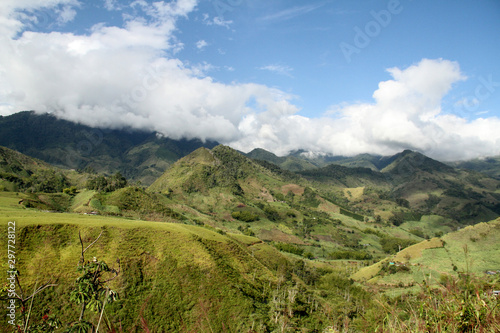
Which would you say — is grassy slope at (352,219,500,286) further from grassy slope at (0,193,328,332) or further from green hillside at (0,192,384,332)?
grassy slope at (0,193,328,332)

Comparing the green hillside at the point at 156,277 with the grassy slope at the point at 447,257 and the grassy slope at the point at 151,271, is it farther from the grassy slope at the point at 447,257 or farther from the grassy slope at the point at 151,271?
the grassy slope at the point at 447,257

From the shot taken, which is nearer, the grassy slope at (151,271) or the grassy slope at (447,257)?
the grassy slope at (151,271)

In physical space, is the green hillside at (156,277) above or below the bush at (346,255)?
above

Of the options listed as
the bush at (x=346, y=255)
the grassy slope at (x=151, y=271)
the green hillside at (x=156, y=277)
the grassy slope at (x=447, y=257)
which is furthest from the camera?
the bush at (x=346, y=255)

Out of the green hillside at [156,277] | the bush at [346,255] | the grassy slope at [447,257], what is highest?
the green hillside at [156,277]

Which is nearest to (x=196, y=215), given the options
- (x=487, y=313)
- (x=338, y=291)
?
(x=338, y=291)

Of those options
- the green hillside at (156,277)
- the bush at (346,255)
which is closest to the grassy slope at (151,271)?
the green hillside at (156,277)

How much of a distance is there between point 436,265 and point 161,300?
116 m

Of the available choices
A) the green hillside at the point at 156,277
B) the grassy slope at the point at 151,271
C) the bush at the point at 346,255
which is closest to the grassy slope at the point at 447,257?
the bush at the point at 346,255

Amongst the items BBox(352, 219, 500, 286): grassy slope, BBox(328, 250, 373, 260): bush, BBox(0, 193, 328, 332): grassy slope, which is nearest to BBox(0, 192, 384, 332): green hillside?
BBox(0, 193, 328, 332): grassy slope

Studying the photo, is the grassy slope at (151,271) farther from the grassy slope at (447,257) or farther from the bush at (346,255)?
the bush at (346,255)

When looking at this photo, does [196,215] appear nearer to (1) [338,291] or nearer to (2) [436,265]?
(1) [338,291]

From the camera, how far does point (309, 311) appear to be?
53781 mm

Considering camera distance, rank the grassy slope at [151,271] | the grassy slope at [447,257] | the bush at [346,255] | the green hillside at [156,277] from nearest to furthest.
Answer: the green hillside at [156,277] → the grassy slope at [151,271] → the grassy slope at [447,257] → the bush at [346,255]
